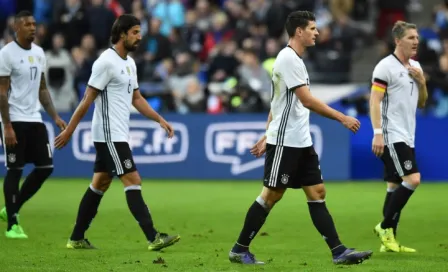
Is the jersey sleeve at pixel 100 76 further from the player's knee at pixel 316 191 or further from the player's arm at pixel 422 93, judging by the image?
the player's arm at pixel 422 93

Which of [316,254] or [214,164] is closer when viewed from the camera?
[316,254]

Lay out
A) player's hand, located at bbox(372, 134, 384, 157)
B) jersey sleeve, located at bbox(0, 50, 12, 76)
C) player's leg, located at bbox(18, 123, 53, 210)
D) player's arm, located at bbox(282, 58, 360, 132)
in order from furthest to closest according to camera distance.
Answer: player's leg, located at bbox(18, 123, 53, 210), jersey sleeve, located at bbox(0, 50, 12, 76), player's hand, located at bbox(372, 134, 384, 157), player's arm, located at bbox(282, 58, 360, 132)

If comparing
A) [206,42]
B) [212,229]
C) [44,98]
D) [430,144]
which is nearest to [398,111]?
[212,229]

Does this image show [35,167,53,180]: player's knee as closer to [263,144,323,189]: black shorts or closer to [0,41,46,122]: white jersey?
[0,41,46,122]: white jersey

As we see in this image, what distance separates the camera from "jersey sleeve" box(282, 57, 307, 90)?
916cm

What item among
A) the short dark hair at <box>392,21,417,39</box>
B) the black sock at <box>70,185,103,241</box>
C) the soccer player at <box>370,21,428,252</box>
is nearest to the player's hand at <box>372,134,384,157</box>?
the soccer player at <box>370,21,428,252</box>

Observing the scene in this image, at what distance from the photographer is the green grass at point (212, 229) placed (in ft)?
31.0

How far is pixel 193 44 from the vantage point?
23.6 m

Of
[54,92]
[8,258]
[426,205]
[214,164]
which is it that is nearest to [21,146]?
[8,258]

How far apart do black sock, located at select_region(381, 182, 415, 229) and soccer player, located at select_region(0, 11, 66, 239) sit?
3674 mm

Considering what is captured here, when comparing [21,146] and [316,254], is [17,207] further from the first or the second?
[316,254]

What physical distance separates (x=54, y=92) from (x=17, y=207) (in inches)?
380

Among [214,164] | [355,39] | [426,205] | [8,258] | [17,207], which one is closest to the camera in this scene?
[8,258]

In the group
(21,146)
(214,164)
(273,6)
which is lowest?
(214,164)
